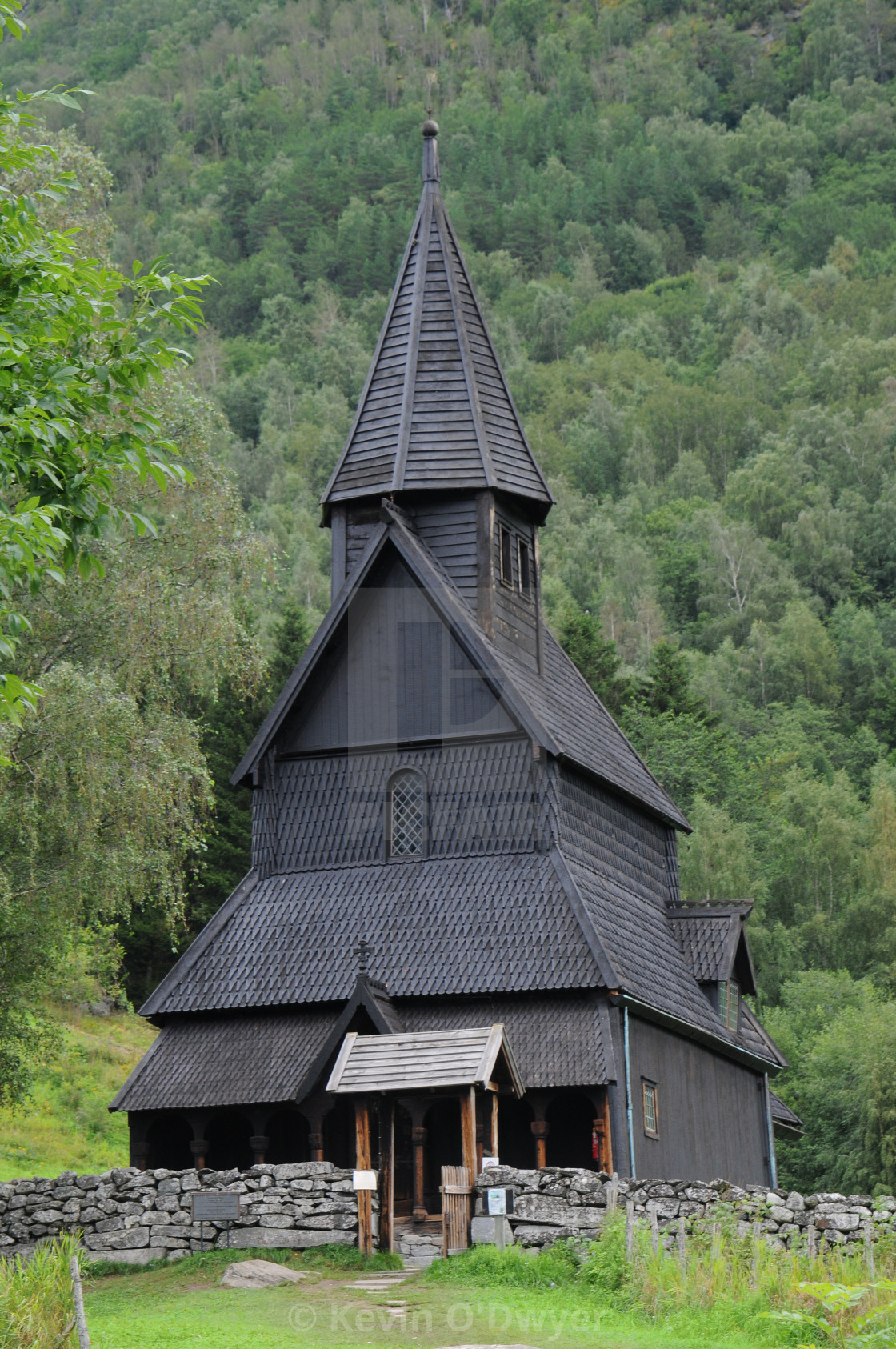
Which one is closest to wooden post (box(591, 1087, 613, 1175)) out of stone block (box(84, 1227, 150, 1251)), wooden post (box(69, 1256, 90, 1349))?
stone block (box(84, 1227, 150, 1251))

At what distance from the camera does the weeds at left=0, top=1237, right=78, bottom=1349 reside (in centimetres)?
1378

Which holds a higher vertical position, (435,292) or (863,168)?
(863,168)

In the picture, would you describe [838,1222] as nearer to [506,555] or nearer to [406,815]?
[406,815]

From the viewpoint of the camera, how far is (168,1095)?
2600cm

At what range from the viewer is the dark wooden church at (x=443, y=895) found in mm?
25094

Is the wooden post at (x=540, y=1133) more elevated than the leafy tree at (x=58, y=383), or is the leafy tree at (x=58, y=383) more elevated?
the leafy tree at (x=58, y=383)

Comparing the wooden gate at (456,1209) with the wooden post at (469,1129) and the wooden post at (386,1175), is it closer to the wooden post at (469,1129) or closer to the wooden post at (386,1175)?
the wooden post at (469,1129)

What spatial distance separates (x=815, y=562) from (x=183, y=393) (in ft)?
259

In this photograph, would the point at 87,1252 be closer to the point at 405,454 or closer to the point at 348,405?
the point at 405,454

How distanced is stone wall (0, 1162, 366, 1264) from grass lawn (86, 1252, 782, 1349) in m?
0.81

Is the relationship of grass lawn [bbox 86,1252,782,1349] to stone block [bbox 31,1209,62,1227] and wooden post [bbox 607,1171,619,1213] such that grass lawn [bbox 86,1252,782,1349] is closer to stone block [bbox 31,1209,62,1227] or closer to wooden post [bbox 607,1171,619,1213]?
stone block [bbox 31,1209,62,1227]

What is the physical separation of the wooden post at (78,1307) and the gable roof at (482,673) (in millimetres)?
13749

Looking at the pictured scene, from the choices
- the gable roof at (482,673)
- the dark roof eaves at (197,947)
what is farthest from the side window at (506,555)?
the dark roof eaves at (197,947)

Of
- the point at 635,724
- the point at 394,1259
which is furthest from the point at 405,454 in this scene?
the point at 635,724
